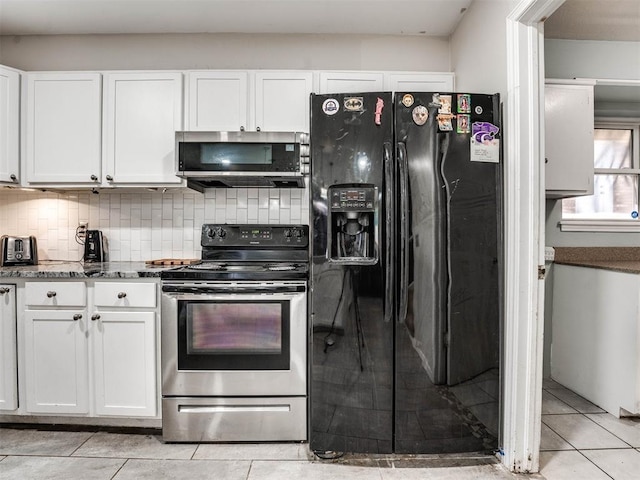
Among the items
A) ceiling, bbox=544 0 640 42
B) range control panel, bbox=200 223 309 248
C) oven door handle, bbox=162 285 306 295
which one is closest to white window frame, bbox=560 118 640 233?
ceiling, bbox=544 0 640 42

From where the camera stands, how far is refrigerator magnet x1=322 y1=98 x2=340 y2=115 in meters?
1.73

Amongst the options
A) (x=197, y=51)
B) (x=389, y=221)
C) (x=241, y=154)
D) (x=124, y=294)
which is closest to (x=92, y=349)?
(x=124, y=294)

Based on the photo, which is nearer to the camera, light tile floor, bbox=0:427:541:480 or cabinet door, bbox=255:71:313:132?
light tile floor, bbox=0:427:541:480

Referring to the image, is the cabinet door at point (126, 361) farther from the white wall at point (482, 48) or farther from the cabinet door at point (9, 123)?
the white wall at point (482, 48)

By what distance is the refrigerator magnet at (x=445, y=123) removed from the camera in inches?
66.7

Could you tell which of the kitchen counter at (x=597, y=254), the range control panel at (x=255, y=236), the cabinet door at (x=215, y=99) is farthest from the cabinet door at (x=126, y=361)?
the kitchen counter at (x=597, y=254)

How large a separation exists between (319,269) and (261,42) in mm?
1807

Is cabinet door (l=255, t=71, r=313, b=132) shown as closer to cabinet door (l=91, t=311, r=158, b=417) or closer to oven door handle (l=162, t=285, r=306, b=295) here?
oven door handle (l=162, t=285, r=306, b=295)

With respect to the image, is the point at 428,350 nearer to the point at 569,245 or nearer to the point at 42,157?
the point at 569,245

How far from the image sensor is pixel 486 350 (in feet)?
5.65

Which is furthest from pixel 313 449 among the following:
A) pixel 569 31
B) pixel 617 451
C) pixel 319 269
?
pixel 569 31

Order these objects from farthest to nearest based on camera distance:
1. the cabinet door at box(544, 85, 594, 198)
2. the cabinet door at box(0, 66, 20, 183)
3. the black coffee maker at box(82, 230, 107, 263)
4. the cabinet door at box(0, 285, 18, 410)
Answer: the black coffee maker at box(82, 230, 107, 263) < the cabinet door at box(544, 85, 594, 198) < the cabinet door at box(0, 66, 20, 183) < the cabinet door at box(0, 285, 18, 410)

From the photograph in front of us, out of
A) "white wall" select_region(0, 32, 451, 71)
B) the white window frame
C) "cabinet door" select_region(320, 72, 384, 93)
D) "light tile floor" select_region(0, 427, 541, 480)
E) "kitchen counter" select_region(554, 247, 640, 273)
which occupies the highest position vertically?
"white wall" select_region(0, 32, 451, 71)

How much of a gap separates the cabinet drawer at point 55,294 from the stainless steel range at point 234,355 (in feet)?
1.63
